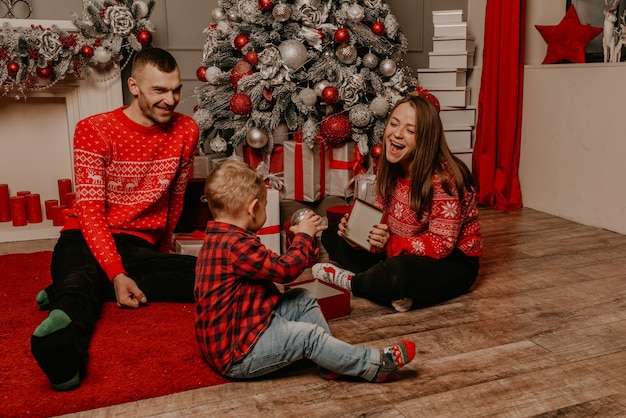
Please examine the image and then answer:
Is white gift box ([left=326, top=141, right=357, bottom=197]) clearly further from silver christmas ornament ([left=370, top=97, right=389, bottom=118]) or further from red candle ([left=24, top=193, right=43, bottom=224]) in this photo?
red candle ([left=24, top=193, right=43, bottom=224])

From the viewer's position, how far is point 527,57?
12.2 ft

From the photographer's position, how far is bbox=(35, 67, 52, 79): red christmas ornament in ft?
9.40

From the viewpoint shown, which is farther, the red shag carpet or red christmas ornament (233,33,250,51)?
red christmas ornament (233,33,250,51)

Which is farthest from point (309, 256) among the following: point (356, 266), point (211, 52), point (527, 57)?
point (527, 57)

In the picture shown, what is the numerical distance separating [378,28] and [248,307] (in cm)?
177

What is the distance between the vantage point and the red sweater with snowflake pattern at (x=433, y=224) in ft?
6.65

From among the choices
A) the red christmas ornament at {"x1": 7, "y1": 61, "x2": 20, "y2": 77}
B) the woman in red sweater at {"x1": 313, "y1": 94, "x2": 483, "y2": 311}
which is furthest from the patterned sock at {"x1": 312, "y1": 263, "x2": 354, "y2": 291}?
the red christmas ornament at {"x1": 7, "y1": 61, "x2": 20, "y2": 77}

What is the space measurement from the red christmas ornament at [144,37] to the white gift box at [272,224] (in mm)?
1101

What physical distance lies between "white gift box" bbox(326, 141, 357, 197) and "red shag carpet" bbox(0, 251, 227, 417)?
107cm

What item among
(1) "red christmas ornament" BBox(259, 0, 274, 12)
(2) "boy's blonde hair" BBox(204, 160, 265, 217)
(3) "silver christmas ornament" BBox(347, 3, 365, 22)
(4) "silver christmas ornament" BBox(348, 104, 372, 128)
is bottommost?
(2) "boy's blonde hair" BBox(204, 160, 265, 217)

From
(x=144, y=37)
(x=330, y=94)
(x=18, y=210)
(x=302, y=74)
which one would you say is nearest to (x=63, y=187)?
(x=18, y=210)

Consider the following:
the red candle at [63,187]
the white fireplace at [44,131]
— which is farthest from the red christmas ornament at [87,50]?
the red candle at [63,187]

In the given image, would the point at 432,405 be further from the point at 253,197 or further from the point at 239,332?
the point at 253,197

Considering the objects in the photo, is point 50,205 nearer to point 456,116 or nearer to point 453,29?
point 456,116
